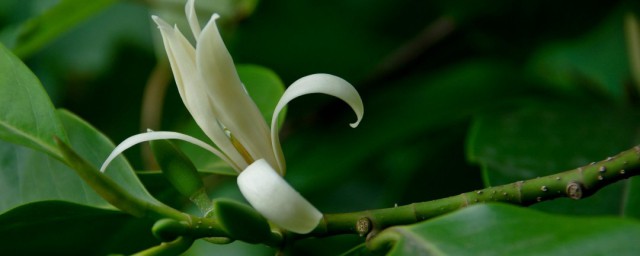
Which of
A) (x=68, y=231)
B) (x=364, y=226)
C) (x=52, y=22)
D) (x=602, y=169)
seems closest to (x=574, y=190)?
(x=602, y=169)

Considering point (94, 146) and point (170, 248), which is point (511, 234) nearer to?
point (170, 248)

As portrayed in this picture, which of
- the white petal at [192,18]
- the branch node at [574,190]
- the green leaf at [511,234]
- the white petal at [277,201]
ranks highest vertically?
the white petal at [192,18]

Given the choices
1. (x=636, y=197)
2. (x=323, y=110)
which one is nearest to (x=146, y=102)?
(x=323, y=110)

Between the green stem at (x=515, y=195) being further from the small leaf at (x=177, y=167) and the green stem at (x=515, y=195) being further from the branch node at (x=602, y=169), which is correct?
the small leaf at (x=177, y=167)

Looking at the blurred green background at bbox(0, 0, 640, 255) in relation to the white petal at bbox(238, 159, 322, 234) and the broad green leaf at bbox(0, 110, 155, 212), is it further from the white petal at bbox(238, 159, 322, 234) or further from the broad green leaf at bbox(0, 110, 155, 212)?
the white petal at bbox(238, 159, 322, 234)

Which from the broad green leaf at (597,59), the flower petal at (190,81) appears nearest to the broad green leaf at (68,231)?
the flower petal at (190,81)

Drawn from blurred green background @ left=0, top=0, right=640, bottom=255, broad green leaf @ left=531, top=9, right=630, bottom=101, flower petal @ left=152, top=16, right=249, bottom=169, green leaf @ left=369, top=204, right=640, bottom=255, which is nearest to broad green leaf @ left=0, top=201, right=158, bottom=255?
blurred green background @ left=0, top=0, right=640, bottom=255
